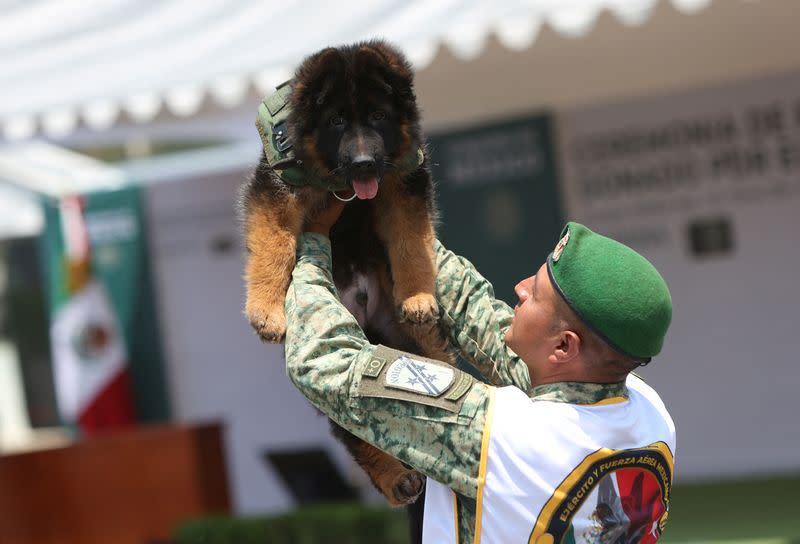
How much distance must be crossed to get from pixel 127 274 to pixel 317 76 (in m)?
7.16

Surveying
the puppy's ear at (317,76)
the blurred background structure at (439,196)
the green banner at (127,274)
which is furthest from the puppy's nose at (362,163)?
the green banner at (127,274)

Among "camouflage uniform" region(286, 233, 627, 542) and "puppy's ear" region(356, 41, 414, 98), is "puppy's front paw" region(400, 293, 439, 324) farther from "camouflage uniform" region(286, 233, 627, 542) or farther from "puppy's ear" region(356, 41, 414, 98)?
"puppy's ear" region(356, 41, 414, 98)

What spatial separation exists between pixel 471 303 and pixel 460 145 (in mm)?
5564

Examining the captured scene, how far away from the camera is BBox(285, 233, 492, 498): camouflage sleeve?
2.12m

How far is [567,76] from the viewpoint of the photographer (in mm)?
7355

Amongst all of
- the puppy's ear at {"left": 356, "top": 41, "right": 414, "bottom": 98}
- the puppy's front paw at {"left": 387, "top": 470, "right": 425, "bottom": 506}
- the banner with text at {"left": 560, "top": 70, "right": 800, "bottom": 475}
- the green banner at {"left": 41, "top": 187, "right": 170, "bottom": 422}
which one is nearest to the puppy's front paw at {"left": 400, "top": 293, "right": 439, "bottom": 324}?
the puppy's front paw at {"left": 387, "top": 470, "right": 425, "bottom": 506}

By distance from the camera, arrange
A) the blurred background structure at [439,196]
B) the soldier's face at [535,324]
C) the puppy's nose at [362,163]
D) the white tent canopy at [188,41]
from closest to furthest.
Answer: the soldier's face at [535,324] < the puppy's nose at [362,163] < the white tent canopy at [188,41] < the blurred background structure at [439,196]

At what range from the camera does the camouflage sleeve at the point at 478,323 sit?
99.0 inches

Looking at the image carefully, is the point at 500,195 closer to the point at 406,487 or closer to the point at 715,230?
the point at 715,230

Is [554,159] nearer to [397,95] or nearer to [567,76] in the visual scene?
[567,76]

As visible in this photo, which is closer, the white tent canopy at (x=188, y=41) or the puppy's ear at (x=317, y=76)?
the puppy's ear at (x=317, y=76)

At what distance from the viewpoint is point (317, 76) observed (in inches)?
93.4

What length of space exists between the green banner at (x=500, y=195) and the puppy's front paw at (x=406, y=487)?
5.21 metres

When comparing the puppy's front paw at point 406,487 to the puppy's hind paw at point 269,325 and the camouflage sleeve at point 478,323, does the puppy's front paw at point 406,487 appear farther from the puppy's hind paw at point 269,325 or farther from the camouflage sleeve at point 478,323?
the puppy's hind paw at point 269,325
